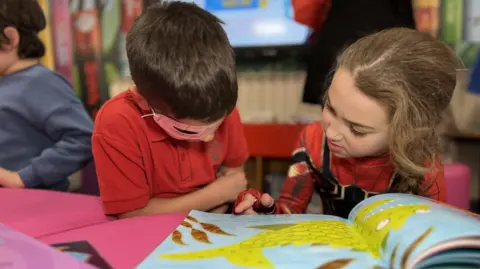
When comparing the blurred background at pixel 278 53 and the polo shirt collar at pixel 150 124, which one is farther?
the blurred background at pixel 278 53

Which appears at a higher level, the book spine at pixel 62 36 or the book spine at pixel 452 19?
the book spine at pixel 452 19

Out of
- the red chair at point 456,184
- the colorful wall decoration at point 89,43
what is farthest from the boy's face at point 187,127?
the colorful wall decoration at point 89,43

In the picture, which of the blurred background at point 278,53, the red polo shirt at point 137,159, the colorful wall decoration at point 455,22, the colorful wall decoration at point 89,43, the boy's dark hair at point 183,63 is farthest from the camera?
the colorful wall decoration at point 89,43

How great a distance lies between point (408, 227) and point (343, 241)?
87mm

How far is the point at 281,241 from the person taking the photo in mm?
631

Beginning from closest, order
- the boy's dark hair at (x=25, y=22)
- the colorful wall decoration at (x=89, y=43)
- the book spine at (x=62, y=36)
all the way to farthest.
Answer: the boy's dark hair at (x=25, y=22)
the colorful wall decoration at (x=89, y=43)
the book spine at (x=62, y=36)

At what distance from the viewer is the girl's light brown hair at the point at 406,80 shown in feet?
2.53

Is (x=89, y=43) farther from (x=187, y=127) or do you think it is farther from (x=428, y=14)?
(x=187, y=127)

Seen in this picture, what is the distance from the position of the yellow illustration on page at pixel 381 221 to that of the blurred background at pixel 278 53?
0.76 meters

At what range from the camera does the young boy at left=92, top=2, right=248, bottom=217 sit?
2.40 ft

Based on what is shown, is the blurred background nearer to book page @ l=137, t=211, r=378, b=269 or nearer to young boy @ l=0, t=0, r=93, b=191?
young boy @ l=0, t=0, r=93, b=191

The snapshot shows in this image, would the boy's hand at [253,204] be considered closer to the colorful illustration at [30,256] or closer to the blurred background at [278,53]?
the colorful illustration at [30,256]

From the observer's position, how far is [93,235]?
2.25ft

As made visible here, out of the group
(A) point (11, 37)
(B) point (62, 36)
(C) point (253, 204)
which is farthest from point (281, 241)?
(B) point (62, 36)
